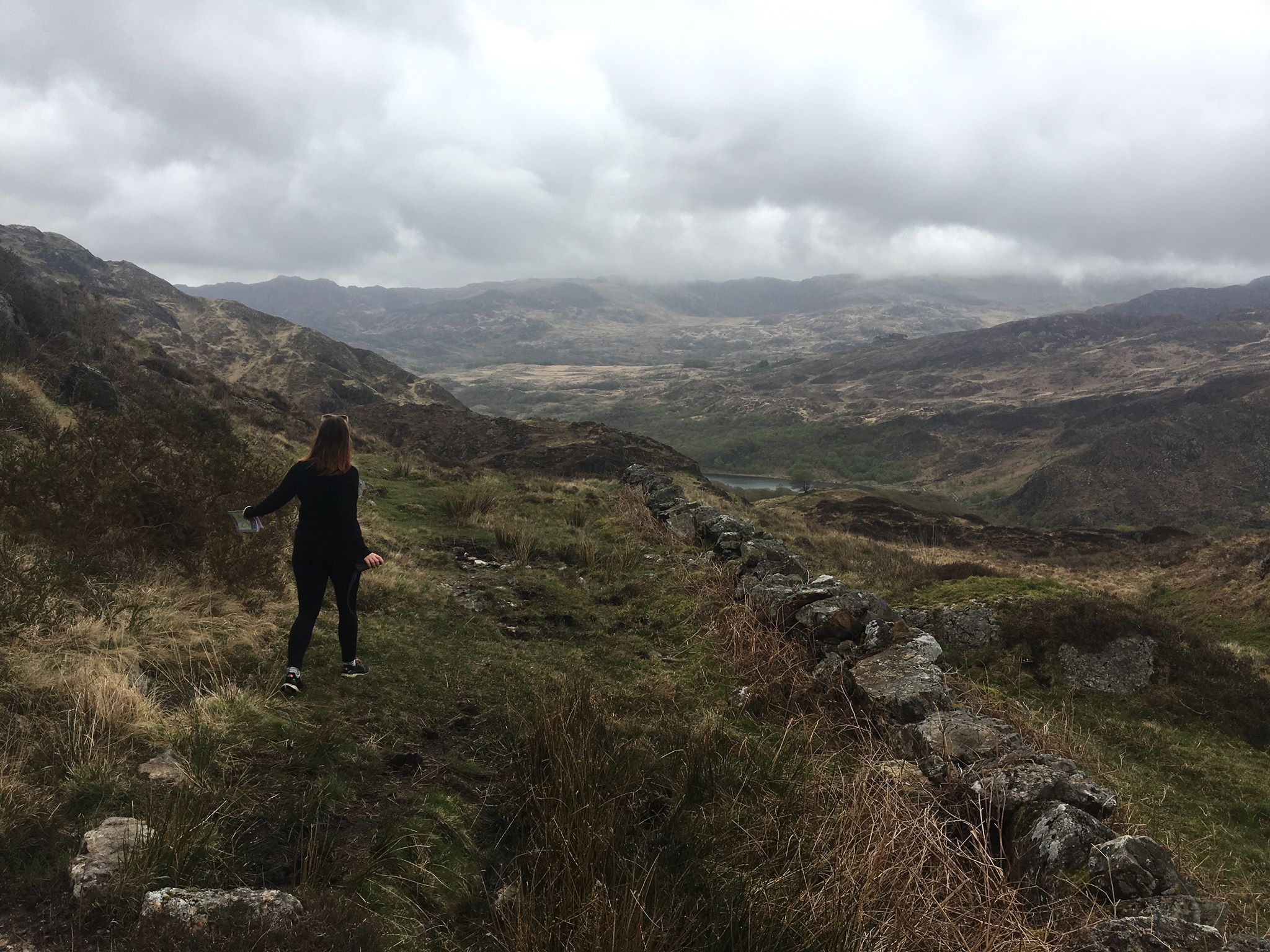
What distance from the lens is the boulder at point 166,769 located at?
332cm

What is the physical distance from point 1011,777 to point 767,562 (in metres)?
5.34

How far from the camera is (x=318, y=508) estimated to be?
16.1 ft

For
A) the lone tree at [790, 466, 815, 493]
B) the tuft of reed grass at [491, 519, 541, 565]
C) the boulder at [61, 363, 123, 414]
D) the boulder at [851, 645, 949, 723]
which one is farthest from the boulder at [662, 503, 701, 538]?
the lone tree at [790, 466, 815, 493]

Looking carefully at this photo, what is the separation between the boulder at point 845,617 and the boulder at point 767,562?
1697 millimetres

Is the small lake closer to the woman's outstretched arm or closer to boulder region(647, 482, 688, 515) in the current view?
boulder region(647, 482, 688, 515)

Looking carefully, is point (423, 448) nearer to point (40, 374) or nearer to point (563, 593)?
point (40, 374)

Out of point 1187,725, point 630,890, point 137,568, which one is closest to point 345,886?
point 630,890

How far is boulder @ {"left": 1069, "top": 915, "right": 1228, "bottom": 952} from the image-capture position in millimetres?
2709

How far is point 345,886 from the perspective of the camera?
2818 mm

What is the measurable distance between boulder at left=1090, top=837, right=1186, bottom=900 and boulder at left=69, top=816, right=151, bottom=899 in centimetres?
455

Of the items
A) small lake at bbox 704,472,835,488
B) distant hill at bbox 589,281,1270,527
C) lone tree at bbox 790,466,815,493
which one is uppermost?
distant hill at bbox 589,281,1270,527

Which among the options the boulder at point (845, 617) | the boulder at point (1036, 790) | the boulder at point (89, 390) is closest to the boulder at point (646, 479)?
the boulder at point (845, 617)

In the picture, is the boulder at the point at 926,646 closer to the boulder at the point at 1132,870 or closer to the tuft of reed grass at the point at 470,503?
the boulder at the point at 1132,870

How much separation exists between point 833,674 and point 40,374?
1767 centimetres
